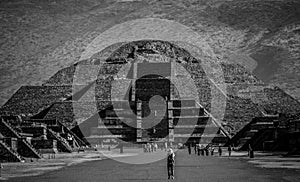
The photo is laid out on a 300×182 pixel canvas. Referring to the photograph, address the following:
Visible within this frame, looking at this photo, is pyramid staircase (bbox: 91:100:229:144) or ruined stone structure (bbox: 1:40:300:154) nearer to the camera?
pyramid staircase (bbox: 91:100:229:144)

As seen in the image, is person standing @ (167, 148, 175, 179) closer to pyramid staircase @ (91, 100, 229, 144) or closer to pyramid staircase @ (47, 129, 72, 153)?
pyramid staircase @ (47, 129, 72, 153)

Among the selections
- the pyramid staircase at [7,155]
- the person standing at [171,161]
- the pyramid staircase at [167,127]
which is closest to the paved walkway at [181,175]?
the person standing at [171,161]

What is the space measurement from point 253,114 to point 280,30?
5656 centimetres

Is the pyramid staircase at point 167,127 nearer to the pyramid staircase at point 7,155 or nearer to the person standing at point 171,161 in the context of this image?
the pyramid staircase at point 7,155

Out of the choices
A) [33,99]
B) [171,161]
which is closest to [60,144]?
[171,161]

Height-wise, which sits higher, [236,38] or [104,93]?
[236,38]

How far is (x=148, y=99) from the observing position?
66375 mm

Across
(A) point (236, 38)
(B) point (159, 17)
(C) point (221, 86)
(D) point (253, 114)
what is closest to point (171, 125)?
(D) point (253, 114)

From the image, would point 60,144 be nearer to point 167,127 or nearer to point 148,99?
point 167,127

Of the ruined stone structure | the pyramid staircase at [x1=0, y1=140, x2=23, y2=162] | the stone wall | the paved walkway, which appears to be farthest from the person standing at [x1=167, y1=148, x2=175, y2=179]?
the stone wall

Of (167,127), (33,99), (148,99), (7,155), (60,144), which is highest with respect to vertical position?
(33,99)

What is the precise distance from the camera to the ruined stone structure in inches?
2156

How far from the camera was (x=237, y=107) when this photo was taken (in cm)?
6456

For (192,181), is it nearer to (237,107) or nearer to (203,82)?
(237,107)
